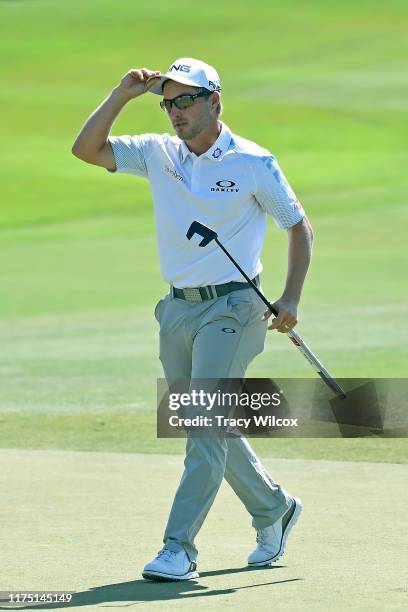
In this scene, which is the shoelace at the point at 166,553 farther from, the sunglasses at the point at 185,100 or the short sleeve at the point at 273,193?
the sunglasses at the point at 185,100

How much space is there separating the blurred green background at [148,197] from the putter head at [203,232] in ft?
13.8

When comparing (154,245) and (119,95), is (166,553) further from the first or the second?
(154,245)

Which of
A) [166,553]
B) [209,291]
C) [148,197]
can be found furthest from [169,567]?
[148,197]

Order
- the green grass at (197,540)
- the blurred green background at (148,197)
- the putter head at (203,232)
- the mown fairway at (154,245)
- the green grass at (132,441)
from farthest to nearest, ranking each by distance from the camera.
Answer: the blurred green background at (148,197)
the green grass at (132,441)
the mown fairway at (154,245)
the putter head at (203,232)
the green grass at (197,540)

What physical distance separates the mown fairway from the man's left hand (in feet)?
3.48

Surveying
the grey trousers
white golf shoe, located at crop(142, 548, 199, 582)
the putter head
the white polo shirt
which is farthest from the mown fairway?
the putter head

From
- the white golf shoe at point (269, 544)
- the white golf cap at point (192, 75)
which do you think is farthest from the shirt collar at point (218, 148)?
the white golf shoe at point (269, 544)

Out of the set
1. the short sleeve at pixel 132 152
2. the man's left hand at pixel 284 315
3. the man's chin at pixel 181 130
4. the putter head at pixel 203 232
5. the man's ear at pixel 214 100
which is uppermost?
the man's ear at pixel 214 100

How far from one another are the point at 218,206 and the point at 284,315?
0.55 m

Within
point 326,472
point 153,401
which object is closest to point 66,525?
point 326,472

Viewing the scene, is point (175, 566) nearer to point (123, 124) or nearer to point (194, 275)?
point (194, 275)

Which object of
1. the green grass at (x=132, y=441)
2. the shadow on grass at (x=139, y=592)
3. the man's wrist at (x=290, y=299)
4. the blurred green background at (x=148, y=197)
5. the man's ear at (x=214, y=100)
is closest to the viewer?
the shadow on grass at (x=139, y=592)

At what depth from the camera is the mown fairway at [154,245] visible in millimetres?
8188

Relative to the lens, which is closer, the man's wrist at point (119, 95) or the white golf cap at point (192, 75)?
the white golf cap at point (192, 75)
